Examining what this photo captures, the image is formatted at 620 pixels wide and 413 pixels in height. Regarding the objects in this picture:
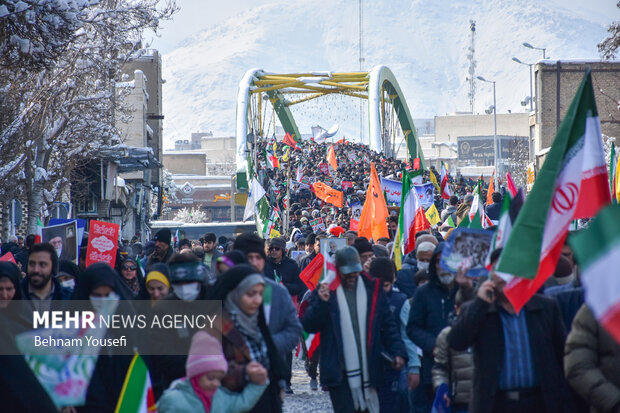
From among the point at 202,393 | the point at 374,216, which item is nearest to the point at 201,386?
the point at 202,393

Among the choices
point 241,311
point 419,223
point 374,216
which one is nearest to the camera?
point 241,311

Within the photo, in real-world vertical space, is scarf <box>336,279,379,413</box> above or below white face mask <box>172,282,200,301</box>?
below

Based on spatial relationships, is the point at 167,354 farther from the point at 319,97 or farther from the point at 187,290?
the point at 319,97

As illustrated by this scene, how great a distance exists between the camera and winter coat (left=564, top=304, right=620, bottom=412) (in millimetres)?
5223

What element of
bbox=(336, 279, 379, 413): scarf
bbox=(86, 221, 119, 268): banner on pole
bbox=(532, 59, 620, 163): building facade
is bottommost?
bbox=(336, 279, 379, 413): scarf

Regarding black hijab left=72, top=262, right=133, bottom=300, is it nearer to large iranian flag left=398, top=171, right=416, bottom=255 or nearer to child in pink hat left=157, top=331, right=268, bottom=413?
child in pink hat left=157, top=331, right=268, bottom=413

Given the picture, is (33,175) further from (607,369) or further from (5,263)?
(607,369)

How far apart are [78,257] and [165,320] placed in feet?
22.2

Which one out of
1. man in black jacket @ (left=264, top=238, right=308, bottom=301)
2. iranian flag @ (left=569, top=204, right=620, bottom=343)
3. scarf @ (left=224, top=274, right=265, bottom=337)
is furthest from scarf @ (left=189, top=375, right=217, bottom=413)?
man in black jacket @ (left=264, top=238, right=308, bottom=301)

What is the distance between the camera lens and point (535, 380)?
5836 millimetres

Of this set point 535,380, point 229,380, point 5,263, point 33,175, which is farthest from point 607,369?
point 33,175

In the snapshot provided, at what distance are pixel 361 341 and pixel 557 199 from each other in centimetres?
247

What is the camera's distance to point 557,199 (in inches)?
227

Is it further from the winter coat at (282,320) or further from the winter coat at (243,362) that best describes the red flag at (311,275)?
the winter coat at (243,362)
